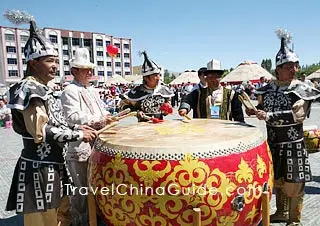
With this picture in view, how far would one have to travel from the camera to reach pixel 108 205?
229cm

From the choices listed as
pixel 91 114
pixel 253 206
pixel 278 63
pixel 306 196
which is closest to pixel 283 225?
pixel 306 196

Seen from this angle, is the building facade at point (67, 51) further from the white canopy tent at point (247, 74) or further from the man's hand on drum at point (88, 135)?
the man's hand on drum at point (88, 135)

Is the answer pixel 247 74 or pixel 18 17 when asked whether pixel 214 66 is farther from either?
pixel 247 74

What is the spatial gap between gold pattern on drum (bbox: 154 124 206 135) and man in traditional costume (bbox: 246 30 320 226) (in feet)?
2.09

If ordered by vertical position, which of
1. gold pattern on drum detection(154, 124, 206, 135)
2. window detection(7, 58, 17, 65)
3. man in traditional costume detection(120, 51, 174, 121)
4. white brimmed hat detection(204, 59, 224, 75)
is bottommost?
gold pattern on drum detection(154, 124, 206, 135)

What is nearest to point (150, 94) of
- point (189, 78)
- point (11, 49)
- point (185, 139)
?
point (185, 139)

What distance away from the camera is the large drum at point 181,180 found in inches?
80.7

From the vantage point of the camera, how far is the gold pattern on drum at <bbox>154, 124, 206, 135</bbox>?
2525 mm

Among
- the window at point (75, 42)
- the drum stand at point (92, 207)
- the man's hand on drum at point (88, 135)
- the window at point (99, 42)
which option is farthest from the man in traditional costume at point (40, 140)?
the window at point (99, 42)

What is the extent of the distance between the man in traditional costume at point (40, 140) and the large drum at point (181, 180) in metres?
0.33

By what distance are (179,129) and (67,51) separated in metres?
62.0

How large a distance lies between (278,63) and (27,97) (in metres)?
2.14

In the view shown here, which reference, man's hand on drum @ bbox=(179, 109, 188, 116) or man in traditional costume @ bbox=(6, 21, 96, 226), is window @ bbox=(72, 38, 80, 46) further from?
man in traditional costume @ bbox=(6, 21, 96, 226)

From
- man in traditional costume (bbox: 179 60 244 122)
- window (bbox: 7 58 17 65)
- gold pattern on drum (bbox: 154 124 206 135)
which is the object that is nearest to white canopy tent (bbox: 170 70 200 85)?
man in traditional costume (bbox: 179 60 244 122)
